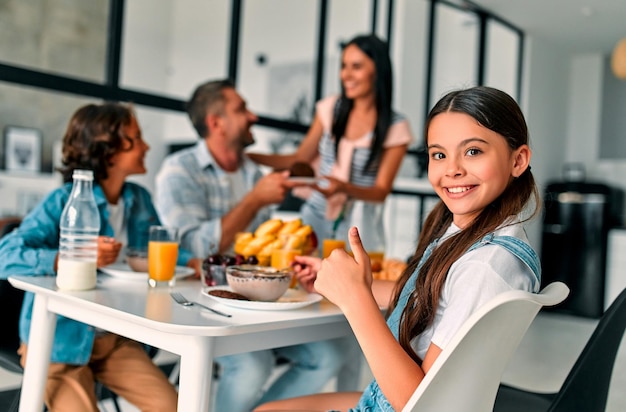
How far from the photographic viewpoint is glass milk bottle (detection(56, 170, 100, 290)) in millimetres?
1369

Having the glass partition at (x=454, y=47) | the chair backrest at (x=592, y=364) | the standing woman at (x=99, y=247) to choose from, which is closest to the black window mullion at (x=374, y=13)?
the glass partition at (x=454, y=47)

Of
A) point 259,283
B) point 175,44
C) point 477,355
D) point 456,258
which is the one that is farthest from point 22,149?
point 477,355

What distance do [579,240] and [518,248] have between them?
5.65 metres

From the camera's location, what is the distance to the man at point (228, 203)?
74.2 inches

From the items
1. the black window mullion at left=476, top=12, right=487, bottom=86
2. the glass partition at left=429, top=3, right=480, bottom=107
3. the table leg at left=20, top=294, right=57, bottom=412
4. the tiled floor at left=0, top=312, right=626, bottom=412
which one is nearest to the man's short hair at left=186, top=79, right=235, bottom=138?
the table leg at left=20, top=294, right=57, bottom=412

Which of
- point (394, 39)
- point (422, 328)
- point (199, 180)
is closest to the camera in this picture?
point (422, 328)

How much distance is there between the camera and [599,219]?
6047mm

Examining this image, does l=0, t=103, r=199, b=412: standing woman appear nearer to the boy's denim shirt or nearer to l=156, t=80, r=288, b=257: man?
the boy's denim shirt

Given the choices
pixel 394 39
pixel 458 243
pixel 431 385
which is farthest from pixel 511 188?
pixel 394 39

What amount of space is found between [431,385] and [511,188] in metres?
0.42

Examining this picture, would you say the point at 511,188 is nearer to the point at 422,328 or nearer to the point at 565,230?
the point at 422,328

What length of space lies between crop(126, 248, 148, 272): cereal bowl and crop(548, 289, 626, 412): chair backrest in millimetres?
1014

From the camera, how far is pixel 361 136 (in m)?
2.50

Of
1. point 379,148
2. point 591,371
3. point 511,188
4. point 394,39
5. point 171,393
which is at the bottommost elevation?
point 171,393
